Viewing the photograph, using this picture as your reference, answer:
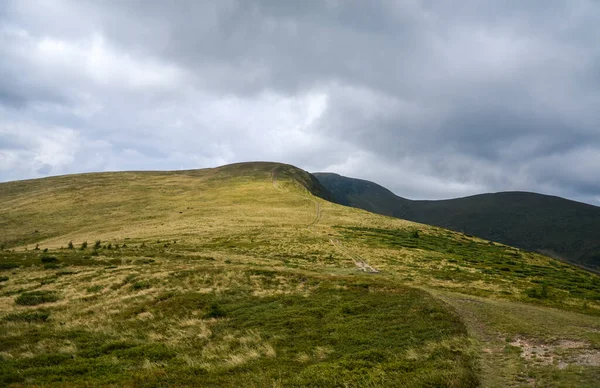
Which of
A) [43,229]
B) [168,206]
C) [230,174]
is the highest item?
[230,174]

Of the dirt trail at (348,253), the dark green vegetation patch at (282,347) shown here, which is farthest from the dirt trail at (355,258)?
the dark green vegetation patch at (282,347)

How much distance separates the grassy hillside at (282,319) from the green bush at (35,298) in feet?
0.49

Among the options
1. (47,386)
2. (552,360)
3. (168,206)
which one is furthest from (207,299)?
(168,206)

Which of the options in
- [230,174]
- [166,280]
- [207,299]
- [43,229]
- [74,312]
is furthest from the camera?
[230,174]

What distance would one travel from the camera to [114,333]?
18.8m

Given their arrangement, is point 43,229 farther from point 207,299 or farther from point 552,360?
point 552,360

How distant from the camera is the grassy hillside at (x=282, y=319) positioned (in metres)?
Answer: 13.3

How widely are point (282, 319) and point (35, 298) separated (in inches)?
825

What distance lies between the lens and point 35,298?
→ 2584 centimetres

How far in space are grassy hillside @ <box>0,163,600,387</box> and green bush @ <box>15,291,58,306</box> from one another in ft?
0.49

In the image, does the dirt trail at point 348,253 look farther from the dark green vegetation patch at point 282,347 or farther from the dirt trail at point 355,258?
the dark green vegetation patch at point 282,347

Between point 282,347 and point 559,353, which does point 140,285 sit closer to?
point 282,347

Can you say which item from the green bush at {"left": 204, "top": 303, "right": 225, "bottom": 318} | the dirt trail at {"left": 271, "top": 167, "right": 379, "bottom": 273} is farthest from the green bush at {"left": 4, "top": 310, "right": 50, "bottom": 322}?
the dirt trail at {"left": 271, "top": 167, "right": 379, "bottom": 273}

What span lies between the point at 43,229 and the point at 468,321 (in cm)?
9441
